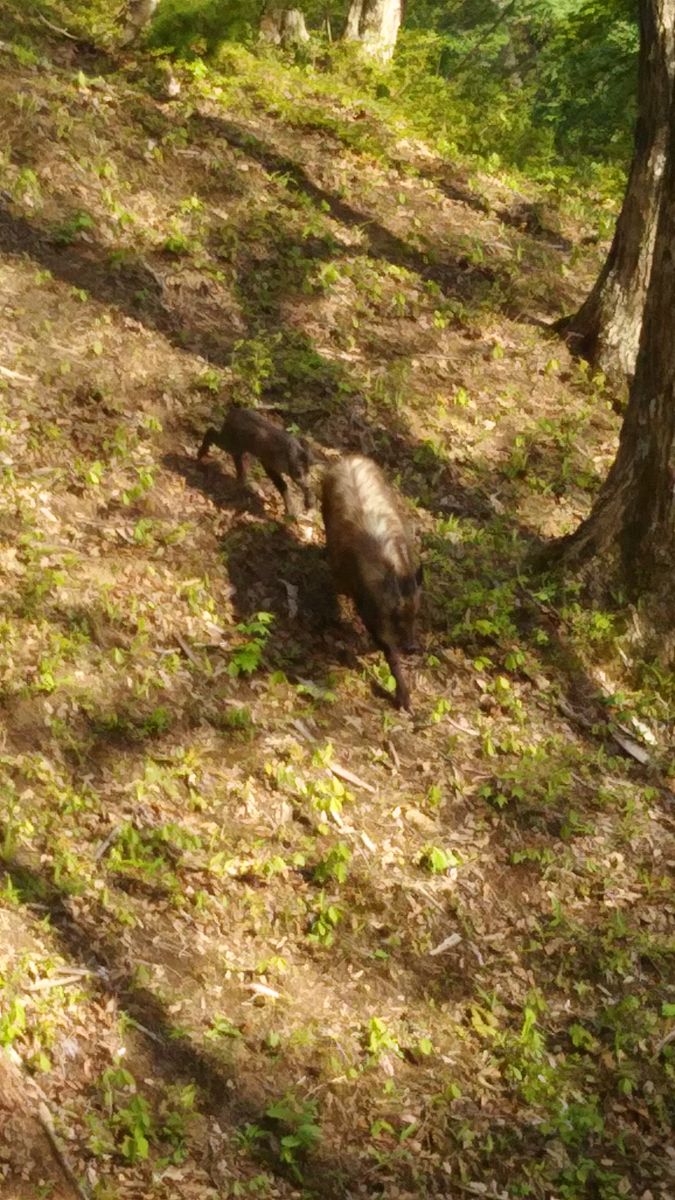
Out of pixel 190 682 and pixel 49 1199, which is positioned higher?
pixel 190 682

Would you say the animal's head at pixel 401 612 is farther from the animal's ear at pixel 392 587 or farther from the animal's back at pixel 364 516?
the animal's back at pixel 364 516

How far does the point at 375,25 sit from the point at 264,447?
32.6 ft

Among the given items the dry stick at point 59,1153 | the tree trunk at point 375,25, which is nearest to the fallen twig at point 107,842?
the dry stick at point 59,1153

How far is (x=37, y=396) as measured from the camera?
975cm

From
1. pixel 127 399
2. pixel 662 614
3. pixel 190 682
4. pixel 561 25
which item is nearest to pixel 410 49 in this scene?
pixel 561 25

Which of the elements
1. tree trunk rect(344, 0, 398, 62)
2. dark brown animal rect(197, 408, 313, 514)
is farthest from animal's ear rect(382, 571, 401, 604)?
tree trunk rect(344, 0, 398, 62)

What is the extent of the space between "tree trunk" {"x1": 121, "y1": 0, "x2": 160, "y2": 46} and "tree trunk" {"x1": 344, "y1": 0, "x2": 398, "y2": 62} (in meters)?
3.72

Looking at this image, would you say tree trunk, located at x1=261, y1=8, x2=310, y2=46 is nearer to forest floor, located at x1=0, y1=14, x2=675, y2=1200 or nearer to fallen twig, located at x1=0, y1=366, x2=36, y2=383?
forest floor, located at x1=0, y1=14, x2=675, y2=1200

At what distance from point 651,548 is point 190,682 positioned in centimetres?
375

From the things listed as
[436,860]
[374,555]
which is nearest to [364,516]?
[374,555]

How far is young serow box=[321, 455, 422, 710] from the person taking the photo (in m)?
8.79

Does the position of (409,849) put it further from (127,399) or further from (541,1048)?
(127,399)

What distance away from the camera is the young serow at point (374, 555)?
8.79 meters

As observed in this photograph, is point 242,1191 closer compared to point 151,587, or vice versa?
point 242,1191
